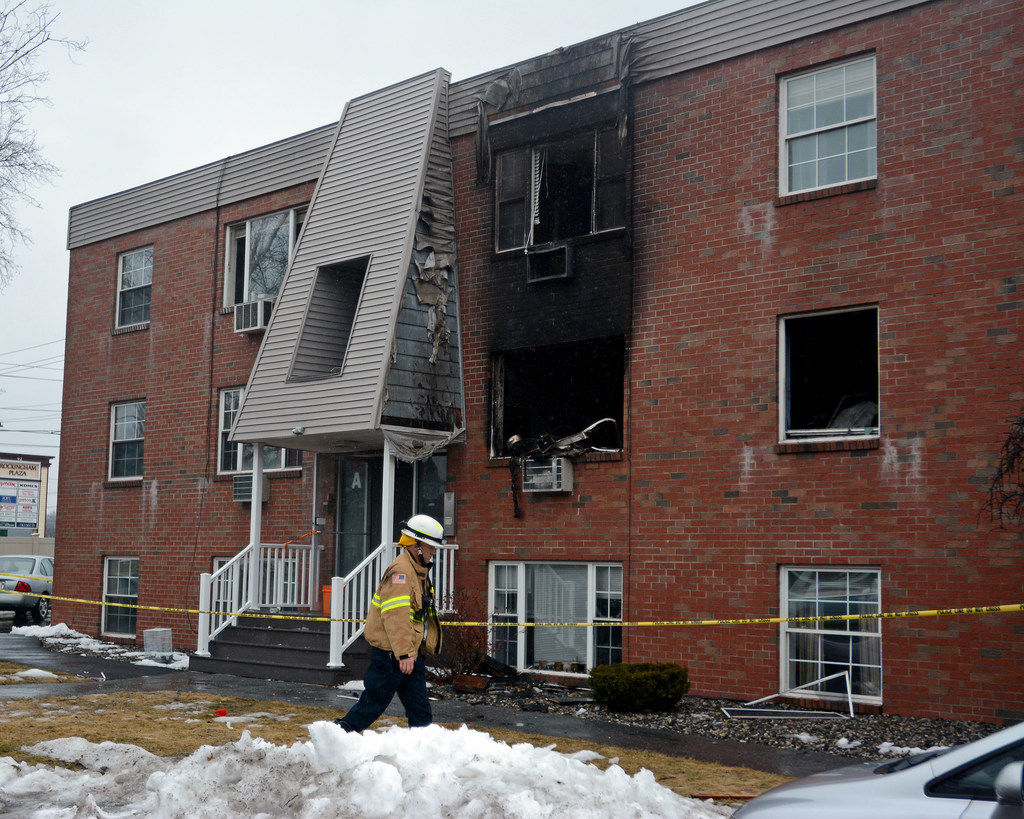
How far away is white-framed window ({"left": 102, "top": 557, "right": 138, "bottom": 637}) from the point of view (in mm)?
19305

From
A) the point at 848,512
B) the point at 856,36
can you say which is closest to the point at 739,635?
the point at 848,512

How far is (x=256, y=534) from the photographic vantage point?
51.7ft

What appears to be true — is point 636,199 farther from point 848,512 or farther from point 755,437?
point 848,512

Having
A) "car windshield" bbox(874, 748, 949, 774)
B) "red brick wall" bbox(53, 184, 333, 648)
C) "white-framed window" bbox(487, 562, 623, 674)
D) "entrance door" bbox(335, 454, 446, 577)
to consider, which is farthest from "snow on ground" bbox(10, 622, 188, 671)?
"car windshield" bbox(874, 748, 949, 774)

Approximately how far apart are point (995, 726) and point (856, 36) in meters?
7.25

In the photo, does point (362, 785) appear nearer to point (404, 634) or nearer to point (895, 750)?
point (404, 634)

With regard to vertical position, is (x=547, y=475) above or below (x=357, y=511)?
above

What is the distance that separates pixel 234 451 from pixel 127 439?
2.96 metres

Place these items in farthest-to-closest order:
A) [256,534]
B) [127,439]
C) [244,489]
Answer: [127,439] → [244,489] → [256,534]

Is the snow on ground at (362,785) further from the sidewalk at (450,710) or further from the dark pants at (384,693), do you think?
the sidewalk at (450,710)

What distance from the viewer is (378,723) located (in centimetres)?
1016

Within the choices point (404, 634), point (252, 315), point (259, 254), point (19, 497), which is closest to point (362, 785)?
point (404, 634)

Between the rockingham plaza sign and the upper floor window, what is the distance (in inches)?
1528

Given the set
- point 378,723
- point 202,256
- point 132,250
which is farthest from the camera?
point 132,250
